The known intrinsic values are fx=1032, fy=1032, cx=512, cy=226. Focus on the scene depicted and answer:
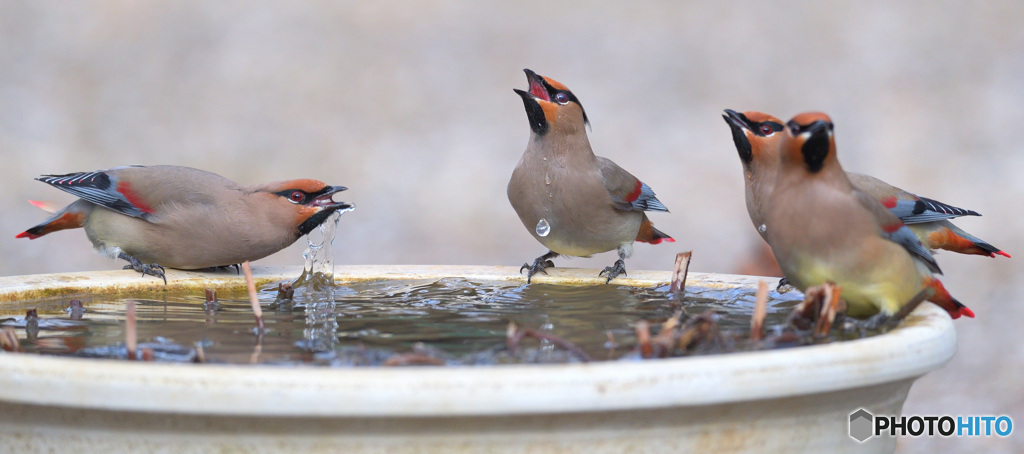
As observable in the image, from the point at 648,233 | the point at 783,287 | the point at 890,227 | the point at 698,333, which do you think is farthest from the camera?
the point at 648,233

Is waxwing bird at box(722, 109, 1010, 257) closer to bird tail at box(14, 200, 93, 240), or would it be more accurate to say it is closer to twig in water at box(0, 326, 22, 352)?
twig in water at box(0, 326, 22, 352)

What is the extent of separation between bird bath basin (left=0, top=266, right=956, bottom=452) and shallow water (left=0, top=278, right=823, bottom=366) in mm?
180

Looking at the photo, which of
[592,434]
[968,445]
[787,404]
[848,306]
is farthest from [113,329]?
[968,445]

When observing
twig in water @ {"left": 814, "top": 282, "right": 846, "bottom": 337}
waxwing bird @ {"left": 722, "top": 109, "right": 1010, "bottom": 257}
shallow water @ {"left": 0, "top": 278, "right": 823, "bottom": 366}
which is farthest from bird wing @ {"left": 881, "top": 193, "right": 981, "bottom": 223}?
twig in water @ {"left": 814, "top": 282, "right": 846, "bottom": 337}

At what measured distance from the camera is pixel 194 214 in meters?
3.98

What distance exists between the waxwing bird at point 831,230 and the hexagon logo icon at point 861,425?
1.56ft

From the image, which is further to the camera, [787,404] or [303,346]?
[303,346]

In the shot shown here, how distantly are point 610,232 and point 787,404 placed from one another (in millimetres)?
2638

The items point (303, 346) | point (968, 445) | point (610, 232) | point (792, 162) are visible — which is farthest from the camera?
point (968, 445)

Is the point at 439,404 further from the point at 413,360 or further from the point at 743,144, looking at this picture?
the point at 743,144

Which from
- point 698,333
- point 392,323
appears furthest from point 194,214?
point 698,333

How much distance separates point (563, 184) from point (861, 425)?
2.41 m

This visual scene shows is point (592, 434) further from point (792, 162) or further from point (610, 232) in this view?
point (610, 232)

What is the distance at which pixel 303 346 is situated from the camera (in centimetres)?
226
